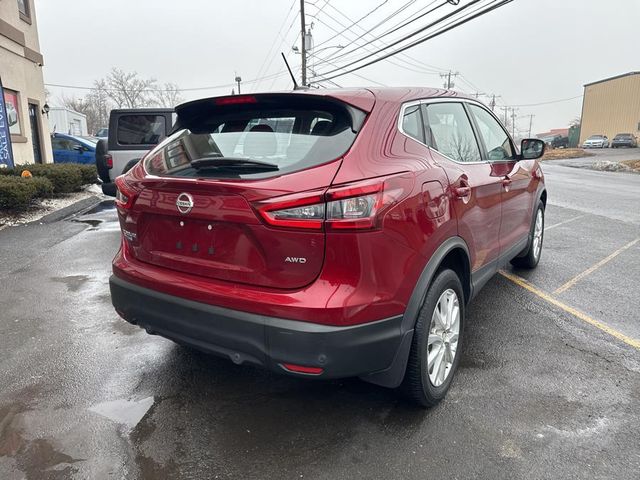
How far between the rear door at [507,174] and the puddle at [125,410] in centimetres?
289

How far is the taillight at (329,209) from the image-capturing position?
2.24 meters

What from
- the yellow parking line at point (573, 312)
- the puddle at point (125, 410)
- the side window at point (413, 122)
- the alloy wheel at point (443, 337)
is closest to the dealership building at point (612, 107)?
the yellow parking line at point (573, 312)

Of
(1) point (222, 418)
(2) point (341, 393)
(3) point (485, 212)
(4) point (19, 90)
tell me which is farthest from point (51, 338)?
(4) point (19, 90)

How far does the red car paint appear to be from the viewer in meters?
2.27

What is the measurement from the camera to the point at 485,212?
351 cm

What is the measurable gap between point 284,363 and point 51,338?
8.29 ft

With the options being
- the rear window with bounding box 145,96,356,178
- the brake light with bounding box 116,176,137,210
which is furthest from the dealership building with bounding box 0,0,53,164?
the rear window with bounding box 145,96,356,178

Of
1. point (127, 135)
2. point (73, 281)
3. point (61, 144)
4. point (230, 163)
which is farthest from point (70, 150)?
point (230, 163)

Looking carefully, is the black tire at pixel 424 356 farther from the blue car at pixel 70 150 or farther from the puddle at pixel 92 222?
the blue car at pixel 70 150

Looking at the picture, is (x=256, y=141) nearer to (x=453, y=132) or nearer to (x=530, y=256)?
(x=453, y=132)

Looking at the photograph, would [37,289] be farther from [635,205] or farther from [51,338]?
[635,205]

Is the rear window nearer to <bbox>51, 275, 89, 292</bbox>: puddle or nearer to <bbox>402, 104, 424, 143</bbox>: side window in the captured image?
<bbox>402, 104, 424, 143</bbox>: side window

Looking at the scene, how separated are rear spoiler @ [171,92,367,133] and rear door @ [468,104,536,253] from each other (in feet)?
5.36

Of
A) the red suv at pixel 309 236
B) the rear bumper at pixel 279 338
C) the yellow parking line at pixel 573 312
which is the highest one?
the red suv at pixel 309 236
